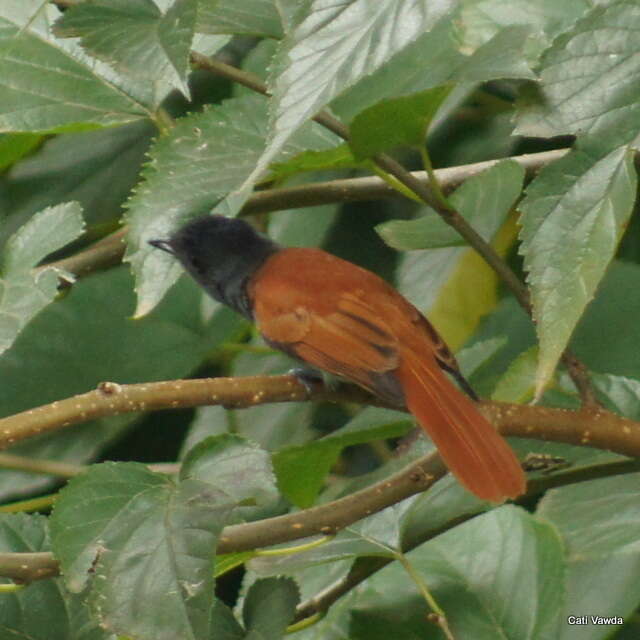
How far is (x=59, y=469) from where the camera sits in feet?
6.49

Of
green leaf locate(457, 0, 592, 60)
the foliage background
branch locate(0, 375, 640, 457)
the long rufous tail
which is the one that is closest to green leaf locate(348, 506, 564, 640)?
the foliage background

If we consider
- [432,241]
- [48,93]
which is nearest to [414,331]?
[432,241]

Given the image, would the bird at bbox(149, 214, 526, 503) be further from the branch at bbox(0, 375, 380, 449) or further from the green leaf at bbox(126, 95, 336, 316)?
the branch at bbox(0, 375, 380, 449)

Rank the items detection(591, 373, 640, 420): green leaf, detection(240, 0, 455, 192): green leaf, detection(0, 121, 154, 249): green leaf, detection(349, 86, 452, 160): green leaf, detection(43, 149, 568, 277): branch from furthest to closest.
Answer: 1. detection(0, 121, 154, 249): green leaf
2. detection(43, 149, 568, 277): branch
3. detection(591, 373, 640, 420): green leaf
4. detection(349, 86, 452, 160): green leaf
5. detection(240, 0, 455, 192): green leaf

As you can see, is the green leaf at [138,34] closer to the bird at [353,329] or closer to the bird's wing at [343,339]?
Answer: the bird at [353,329]

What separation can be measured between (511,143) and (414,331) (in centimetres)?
60

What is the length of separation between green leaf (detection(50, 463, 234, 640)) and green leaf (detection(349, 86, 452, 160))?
14.3 inches

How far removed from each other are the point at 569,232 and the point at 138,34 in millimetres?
442

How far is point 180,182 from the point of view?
4.37 feet

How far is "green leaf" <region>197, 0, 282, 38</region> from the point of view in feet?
4.47

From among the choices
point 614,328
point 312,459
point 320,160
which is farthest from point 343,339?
point 614,328

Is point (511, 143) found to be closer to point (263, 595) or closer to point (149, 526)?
point (263, 595)

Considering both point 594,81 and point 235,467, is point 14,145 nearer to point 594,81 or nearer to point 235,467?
point 235,467

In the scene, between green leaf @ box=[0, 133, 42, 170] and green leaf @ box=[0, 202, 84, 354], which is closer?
green leaf @ box=[0, 202, 84, 354]
